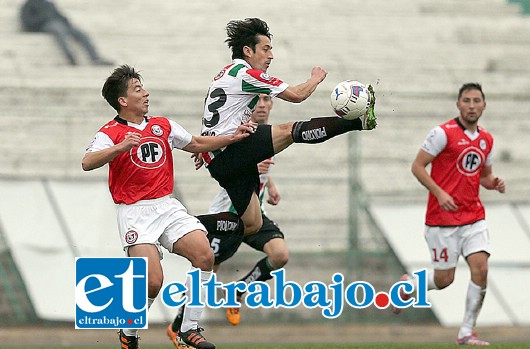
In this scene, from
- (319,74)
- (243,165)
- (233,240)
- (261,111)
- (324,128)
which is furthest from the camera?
(261,111)

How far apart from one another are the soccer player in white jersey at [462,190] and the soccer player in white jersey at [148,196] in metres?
2.96

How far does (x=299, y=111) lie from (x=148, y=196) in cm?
755

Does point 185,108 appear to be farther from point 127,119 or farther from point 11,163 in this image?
point 127,119

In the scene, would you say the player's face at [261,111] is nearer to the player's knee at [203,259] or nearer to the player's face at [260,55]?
the player's face at [260,55]

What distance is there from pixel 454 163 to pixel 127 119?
3609 millimetres

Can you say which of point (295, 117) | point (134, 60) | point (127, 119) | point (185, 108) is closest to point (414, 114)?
point (295, 117)

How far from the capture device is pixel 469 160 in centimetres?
1065

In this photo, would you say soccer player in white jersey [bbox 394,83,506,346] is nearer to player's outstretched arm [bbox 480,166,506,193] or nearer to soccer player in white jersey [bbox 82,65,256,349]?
player's outstretched arm [bbox 480,166,506,193]

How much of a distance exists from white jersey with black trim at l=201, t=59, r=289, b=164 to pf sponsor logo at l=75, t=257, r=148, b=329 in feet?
4.28

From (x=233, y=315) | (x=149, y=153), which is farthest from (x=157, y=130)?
(x=233, y=315)

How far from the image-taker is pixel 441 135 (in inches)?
416

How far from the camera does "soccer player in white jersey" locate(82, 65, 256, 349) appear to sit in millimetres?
8328

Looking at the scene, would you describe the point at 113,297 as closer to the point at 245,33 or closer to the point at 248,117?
the point at 248,117

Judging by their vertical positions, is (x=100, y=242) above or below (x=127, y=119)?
below
